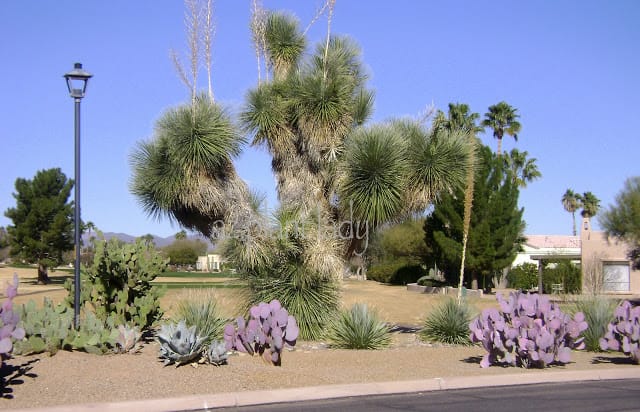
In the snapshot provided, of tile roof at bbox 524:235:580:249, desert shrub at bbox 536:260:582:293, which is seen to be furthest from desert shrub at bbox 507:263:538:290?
tile roof at bbox 524:235:580:249

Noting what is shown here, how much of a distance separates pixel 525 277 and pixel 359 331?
137ft

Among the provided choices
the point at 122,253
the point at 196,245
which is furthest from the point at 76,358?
the point at 196,245

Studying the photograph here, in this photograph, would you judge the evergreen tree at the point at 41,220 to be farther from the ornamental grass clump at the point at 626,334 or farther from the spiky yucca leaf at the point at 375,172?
the ornamental grass clump at the point at 626,334

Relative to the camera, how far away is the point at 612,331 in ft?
46.5

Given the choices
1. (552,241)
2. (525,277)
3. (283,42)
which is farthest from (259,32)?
(552,241)

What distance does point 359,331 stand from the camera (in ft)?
49.9

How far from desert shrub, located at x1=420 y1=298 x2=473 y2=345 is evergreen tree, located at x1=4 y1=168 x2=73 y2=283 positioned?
164 ft

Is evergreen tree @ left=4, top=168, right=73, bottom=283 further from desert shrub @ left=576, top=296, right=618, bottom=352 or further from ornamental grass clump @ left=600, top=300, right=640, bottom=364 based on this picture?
ornamental grass clump @ left=600, top=300, right=640, bottom=364

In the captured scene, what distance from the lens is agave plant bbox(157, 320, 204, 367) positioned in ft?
36.4

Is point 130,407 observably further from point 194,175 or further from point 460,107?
point 460,107

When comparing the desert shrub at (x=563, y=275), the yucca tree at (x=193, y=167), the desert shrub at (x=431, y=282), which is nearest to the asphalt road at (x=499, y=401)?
the yucca tree at (x=193, y=167)

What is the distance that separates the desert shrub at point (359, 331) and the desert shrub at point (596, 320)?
4.50 meters

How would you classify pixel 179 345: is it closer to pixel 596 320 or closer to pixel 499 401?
pixel 499 401

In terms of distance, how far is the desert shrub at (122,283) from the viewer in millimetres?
14938
